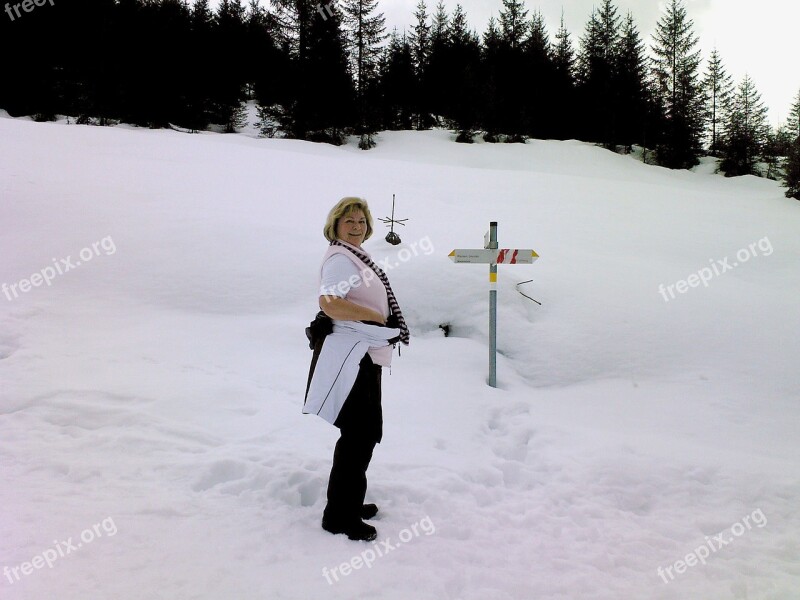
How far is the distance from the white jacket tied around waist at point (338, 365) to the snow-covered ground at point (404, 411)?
78cm

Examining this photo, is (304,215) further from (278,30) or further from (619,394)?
(278,30)

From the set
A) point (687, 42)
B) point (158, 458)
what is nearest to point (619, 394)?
point (158, 458)

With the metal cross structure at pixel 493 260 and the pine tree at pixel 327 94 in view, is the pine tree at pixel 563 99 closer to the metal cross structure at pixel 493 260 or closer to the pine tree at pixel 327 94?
the pine tree at pixel 327 94

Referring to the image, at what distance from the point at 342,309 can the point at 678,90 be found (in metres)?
39.9

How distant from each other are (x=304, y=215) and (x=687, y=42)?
124ft

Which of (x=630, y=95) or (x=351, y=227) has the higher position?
(x=630, y=95)

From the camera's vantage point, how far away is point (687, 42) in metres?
33.6

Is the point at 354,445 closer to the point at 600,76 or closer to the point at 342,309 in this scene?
the point at 342,309

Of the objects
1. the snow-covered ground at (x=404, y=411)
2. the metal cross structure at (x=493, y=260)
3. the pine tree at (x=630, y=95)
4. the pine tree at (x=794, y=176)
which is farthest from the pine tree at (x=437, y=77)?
the metal cross structure at (x=493, y=260)

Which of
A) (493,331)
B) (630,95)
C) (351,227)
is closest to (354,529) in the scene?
(351,227)

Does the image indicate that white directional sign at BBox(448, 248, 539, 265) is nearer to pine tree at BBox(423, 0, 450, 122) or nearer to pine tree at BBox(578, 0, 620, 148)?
pine tree at BBox(578, 0, 620, 148)

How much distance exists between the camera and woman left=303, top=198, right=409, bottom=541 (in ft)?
7.91

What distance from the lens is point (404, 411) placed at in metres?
4.30

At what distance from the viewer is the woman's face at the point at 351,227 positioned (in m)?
2.56
